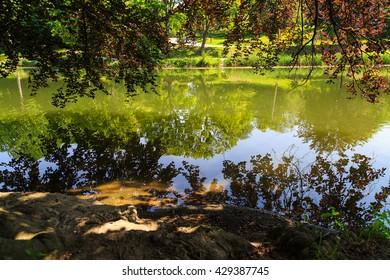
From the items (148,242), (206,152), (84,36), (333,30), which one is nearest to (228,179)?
(206,152)

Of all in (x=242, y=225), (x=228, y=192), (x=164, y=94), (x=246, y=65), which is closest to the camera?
(x=242, y=225)

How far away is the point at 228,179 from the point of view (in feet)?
28.0

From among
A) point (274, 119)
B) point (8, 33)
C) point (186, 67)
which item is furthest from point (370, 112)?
point (186, 67)

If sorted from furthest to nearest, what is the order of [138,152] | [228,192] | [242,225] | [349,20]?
[138,152], [228,192], [242,225], [349,20]

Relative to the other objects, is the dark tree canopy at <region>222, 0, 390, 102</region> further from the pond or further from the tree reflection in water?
the tree reflection in water

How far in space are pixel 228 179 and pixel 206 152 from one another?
2338 mm

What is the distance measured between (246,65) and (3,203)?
1401 inches

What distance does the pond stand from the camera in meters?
7.67

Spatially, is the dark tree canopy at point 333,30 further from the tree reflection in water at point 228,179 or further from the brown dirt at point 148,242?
the brown dirt at point 148,242

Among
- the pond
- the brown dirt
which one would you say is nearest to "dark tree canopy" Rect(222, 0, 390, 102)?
the pond

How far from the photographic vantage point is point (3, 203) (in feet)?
18.8

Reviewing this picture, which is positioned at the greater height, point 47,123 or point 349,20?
point 349,20

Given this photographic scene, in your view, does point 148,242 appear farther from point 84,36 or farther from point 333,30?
point 333,30
